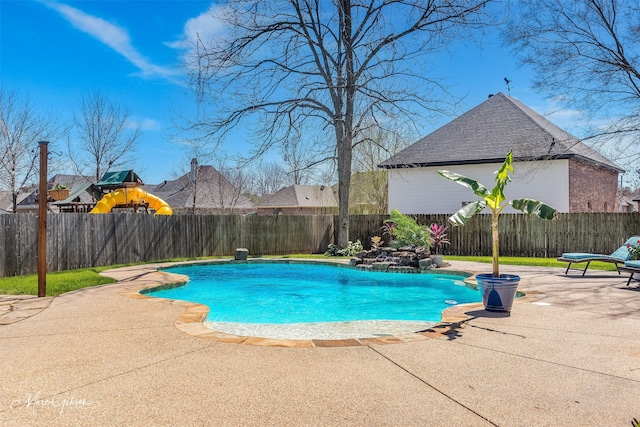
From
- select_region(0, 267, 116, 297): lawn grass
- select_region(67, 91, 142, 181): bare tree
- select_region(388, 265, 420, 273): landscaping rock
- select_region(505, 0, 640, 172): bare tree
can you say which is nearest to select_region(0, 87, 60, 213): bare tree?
select_region(67, 91, 142, 181): bare tree

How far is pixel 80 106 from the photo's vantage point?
25.0m

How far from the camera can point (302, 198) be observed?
153 ft

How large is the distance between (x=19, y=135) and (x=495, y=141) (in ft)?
78.6

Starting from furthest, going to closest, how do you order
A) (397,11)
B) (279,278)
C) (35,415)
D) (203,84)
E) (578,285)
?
1. (397,11)
2. (203,84)
3. (279,278)
4. (578,285)
5. (35,415)

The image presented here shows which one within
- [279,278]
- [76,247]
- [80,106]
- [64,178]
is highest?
[80,106]

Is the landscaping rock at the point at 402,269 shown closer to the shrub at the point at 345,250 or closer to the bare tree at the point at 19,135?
the shrub at the point at 345,250

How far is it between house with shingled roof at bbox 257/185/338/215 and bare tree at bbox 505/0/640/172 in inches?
1183

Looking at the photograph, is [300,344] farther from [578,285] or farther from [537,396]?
[578,285]

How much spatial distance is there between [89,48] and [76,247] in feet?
33.2

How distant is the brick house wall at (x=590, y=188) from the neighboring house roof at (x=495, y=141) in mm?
426

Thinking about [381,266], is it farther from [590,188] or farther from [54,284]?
[590,188]

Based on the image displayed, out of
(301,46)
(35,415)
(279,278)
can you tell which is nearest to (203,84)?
(301,46)

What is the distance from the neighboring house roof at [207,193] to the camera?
37594 millimetres

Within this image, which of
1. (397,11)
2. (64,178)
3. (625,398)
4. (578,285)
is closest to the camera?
(625,398)
